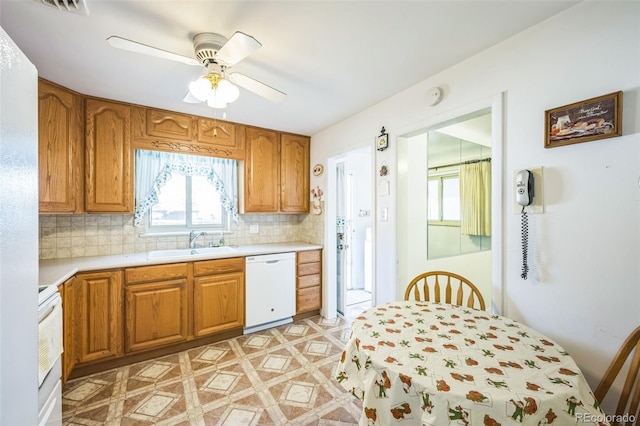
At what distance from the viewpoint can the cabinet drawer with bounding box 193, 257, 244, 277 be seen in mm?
2488

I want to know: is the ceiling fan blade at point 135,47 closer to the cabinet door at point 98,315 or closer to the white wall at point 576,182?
the cabinet door at point 98,315

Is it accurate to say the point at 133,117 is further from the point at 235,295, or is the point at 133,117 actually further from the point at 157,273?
the point at 235,295

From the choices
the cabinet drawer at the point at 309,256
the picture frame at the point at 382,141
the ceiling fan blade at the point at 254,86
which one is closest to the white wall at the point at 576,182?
the picture frame at the point at 382,141

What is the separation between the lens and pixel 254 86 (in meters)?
1.63

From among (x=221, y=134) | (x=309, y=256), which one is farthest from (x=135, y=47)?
(x=309, y=256)

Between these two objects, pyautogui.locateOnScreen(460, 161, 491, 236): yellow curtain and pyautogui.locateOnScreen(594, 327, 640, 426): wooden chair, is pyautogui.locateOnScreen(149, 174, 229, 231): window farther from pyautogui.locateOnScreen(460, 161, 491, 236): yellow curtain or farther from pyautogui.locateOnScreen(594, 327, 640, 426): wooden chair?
pyautogui.locateOnScreen(594, 327, 640, 426): wooden chair

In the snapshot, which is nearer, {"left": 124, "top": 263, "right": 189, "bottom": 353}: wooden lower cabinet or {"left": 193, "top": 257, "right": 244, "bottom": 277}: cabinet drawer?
{"left": 124, "top": 263, "right": 189, "bottom": 353}: wooden lower cabinet

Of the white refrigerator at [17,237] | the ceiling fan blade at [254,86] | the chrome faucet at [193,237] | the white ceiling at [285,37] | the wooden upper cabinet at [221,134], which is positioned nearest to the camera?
the white refrigerator at [17,237]

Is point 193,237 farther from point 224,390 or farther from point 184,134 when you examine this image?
point 224,390

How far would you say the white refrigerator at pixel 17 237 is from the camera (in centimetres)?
65

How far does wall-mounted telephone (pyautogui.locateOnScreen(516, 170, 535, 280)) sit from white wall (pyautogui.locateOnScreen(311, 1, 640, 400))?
31 millimetres

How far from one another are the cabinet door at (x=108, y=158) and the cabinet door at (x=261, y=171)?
114 cm

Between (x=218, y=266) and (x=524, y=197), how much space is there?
8.29 ft

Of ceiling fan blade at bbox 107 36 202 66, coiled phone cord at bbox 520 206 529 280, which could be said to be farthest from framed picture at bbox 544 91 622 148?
ceiling fan blade at bbox 107 36 202 66
